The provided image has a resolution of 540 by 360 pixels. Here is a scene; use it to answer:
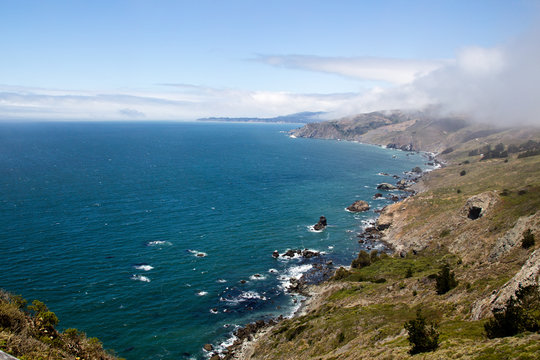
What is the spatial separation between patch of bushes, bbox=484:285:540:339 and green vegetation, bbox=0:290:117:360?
36362mm

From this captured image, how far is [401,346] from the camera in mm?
33688

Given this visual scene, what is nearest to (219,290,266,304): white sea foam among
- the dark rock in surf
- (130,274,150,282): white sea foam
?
(130,274,150,282): white sea foam

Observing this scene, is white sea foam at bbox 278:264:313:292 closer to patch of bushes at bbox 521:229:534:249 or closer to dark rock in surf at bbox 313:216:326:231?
dark rock in surf at bbox 313:216:326:231

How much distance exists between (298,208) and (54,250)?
7483 centimetres

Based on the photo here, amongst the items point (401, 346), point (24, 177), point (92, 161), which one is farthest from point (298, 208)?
point (92, 161)

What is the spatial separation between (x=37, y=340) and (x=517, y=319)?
4045 centimetres

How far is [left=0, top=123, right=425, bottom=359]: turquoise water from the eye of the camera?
57.8 metres

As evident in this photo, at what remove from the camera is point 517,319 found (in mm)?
26766

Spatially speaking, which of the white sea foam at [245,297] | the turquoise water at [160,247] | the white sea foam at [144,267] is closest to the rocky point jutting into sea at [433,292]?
the white sea foam at [245,297]

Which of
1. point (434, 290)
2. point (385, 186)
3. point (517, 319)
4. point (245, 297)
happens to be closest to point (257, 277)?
point (245, 297)

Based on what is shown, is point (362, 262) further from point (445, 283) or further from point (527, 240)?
point (527, 240)

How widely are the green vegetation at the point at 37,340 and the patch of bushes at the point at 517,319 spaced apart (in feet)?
119

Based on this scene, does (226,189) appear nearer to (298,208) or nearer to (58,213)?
(298,208)

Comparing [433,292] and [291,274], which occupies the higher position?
[433,292]
